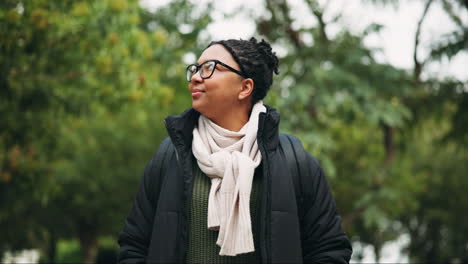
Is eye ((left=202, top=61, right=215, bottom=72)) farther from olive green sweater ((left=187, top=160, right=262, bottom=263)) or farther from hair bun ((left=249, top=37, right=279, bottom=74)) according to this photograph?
olive green sweater ((left=187, top=160, right=262, bottom=263))

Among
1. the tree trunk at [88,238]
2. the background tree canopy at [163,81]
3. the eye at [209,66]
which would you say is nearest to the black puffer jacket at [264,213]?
the eye at [209,66]

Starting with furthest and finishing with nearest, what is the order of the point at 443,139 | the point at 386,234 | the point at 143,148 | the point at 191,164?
the point at 386,234 < the point at 143,148 < the point at 443,139 < the point at 191,164

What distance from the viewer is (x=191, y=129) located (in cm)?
291

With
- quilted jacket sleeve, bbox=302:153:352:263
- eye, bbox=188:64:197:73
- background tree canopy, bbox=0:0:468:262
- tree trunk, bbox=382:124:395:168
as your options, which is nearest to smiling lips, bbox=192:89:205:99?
eye, bbox=188:64:197:73

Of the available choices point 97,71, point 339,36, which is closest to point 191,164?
point 97,71

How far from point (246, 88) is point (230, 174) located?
49 centimetres

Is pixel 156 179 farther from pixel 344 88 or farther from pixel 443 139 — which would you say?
pixel 443 139

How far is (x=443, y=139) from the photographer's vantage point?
42.2ft

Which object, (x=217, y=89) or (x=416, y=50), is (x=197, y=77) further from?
(x=416, y=50)

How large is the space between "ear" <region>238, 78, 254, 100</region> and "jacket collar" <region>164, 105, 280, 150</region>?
0.14m

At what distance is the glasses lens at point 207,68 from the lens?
9.41ft

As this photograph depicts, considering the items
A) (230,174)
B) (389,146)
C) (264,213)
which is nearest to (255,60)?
(230,174)

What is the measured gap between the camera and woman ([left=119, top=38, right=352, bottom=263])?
262 centimetres

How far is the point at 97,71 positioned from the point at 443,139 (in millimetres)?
7962
